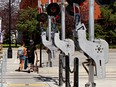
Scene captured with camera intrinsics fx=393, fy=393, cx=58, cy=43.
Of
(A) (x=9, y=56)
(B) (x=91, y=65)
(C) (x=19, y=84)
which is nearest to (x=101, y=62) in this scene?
(B) (x=91, y=65)

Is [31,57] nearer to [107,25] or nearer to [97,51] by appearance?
[97,51]

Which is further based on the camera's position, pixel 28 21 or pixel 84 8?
pixel 84 8

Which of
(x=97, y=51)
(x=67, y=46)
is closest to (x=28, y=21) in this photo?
(x=67, y=46)

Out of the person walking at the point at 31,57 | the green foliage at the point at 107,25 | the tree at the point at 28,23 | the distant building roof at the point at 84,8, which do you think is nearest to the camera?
the person walking at the point at 31,57

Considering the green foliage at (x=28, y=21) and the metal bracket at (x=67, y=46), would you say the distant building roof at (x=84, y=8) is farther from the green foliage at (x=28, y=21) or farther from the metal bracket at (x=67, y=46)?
the metal bracket at (x=67, y=46)

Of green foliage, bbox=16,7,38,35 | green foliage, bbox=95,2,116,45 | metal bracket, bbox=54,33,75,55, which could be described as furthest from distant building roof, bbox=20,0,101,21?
metal bracket, bbox=54,33,75,55

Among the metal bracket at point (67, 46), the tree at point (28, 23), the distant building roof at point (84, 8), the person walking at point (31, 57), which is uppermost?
the distant building roof at point (84, 8)

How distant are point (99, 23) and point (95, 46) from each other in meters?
48.8

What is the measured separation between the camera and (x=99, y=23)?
58469mm

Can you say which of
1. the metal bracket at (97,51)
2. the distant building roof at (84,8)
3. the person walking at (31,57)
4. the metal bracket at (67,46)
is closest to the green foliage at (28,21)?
the distant building roof at (84,8)

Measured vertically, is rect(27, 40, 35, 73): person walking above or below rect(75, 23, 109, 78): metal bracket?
below

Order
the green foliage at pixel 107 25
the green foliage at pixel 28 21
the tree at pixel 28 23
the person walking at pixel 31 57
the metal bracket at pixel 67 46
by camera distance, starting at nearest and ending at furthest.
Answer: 1. the metal bracket at pixel 67 46
2. the person walking at pixel 31 57
3. the tree at pixel 28 23
4. the green foliage at pixel 28 21
5. the green foliage at pixel 107 25

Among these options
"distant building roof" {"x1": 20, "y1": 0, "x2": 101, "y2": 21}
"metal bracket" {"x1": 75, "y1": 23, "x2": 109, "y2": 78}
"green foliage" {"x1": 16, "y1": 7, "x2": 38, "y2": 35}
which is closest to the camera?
"metal bracket" {"x1": 75, "y1": 23, "x2": 109, "y2": 78}

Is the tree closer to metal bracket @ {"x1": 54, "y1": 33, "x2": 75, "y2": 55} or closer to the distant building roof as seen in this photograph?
the distant building roof
